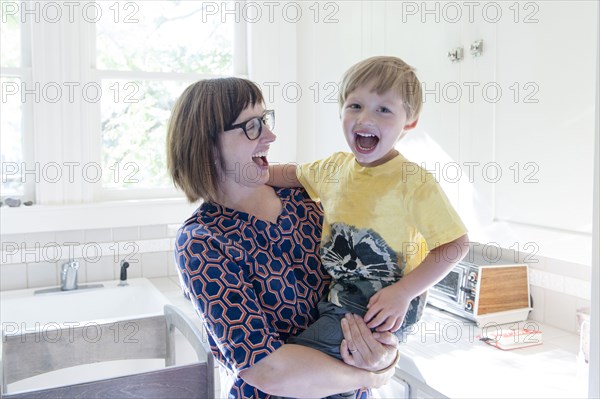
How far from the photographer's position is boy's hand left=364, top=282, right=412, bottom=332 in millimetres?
1187

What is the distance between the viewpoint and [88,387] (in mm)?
1407

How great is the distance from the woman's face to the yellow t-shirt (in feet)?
0.62

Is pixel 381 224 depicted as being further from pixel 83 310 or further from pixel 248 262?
pixel 83 310

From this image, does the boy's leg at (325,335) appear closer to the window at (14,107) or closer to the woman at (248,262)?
the woman at (248,262)

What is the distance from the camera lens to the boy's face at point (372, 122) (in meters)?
1.23

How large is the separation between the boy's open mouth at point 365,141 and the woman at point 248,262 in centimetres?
18

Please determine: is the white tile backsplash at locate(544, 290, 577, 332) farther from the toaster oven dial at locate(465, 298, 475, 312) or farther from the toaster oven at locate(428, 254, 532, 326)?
the toaster oven dial at locate(465, 298, 475, 312)

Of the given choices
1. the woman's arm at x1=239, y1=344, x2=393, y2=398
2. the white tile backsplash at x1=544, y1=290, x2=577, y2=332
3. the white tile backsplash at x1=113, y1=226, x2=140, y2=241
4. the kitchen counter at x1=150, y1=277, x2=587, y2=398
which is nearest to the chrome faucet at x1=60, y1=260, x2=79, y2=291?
the white tile backsplash at x1=113, y1=226, x2=140, y2=241

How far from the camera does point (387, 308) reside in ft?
3.89

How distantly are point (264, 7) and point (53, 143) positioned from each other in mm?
1187

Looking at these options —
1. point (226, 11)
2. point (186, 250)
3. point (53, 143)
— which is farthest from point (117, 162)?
point (186, 250)

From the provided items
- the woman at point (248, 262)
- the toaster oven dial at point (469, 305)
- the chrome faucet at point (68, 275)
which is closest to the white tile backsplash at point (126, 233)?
the chrome faucet at point (68, 275)

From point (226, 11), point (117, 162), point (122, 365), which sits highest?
point (226, 11)

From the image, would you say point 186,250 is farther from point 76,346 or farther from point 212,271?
point 76,346
